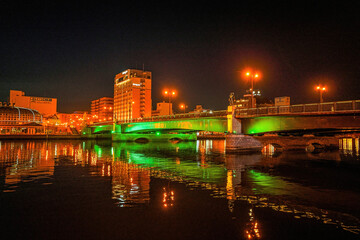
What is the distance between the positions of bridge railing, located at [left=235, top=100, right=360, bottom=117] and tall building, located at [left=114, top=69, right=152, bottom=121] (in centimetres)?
13810

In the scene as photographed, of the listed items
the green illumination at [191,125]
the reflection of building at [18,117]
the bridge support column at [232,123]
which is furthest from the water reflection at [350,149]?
the reflection of building at [18,117]

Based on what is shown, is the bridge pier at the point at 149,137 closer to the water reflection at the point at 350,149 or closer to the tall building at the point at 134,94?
the water reflection at the point at 350,149

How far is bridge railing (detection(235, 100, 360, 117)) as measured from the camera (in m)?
28.1

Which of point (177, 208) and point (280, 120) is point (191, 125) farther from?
point (177, 208)

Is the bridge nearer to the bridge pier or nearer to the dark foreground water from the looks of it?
the dark foreground water

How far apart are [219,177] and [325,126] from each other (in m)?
20.2

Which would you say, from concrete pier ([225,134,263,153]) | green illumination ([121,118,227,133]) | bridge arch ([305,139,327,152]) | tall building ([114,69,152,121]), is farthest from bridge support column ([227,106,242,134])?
tall building ([114,69,152,121])

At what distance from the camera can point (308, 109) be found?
31750mm

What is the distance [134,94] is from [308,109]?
15302 cm

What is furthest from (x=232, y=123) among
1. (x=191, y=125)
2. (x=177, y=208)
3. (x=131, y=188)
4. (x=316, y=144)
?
(x=177, y=208)

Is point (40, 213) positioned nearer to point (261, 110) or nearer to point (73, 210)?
point (73, 210)

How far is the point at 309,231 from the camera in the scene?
27.1 ft

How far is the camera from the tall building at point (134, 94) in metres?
176

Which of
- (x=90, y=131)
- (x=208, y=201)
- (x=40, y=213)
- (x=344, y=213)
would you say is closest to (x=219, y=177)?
(x=208, y=201)
